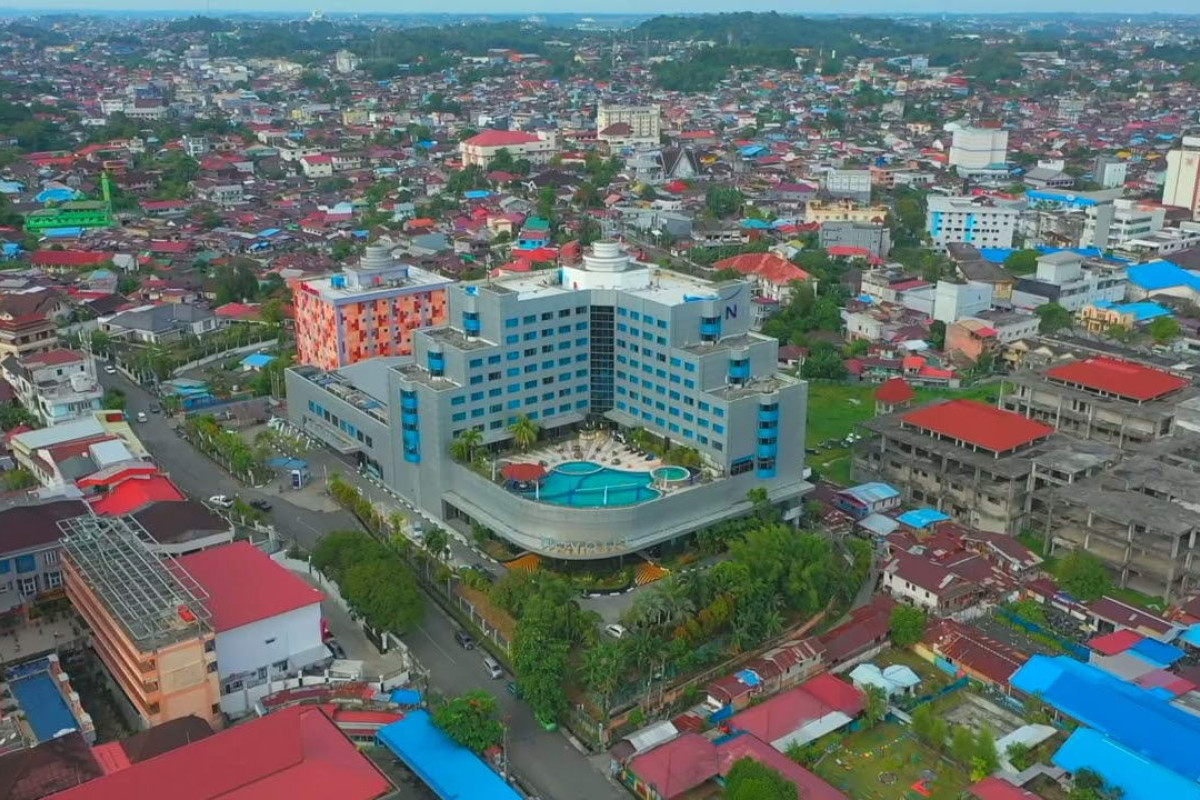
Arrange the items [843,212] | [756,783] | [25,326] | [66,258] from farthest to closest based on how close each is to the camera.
Answer: [843,212] → [66,258] → [25,326] → [756,783]

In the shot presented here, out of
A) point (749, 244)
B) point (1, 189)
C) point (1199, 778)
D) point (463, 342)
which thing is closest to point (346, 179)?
point (1, 189)

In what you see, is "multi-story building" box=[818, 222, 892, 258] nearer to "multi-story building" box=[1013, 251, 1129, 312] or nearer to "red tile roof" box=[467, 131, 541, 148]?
"multi-story building" box=[1013, 251, 1129, 312]

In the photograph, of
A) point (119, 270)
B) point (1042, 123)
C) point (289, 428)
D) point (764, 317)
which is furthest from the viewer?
point (1042, 123)

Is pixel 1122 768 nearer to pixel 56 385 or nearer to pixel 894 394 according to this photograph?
pixel 894 394

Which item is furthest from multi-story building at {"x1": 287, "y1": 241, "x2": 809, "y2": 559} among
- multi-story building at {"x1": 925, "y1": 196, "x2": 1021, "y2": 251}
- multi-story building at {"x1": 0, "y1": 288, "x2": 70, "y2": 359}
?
multi-story building at {"x1": 925, "y1": 196, "x2": 1021, "y2": 251}

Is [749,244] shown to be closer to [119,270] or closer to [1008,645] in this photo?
[119,270]

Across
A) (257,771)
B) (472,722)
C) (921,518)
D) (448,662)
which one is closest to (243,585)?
(448,662)
